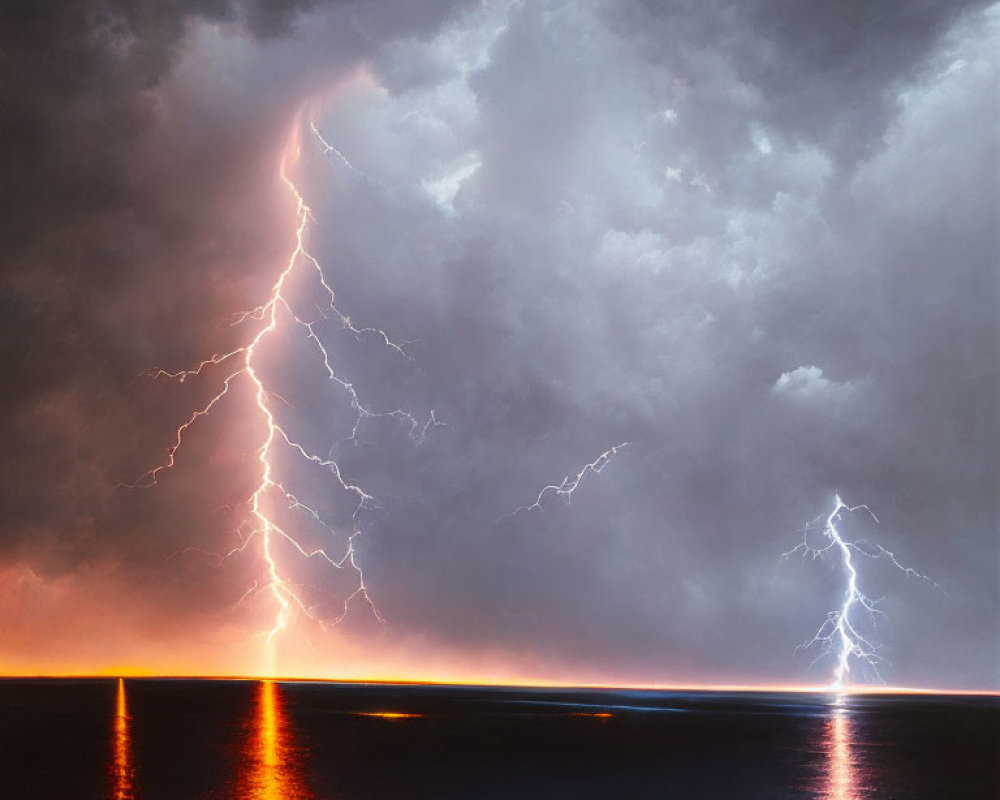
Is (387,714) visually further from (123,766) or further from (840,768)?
(840,768)

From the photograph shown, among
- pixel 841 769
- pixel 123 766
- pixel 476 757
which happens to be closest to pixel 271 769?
pixel 123 766

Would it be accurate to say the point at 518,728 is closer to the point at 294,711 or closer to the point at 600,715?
the point at 600,715

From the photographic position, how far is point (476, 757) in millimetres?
21297

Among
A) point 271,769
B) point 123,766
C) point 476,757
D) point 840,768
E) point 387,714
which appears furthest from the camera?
point 387,714

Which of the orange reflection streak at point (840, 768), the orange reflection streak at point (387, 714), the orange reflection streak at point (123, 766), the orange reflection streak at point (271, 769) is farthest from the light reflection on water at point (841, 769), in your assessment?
the orange reflection streak at point (387, 714)

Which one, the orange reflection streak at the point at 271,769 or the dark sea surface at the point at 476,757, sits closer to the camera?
the orange reflection streak at the point at 271,769

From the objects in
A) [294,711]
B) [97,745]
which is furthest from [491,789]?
[294,711]

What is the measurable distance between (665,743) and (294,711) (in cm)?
1810

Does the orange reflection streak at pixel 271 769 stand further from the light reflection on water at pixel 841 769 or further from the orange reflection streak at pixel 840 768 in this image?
the orange reflection streak at pixel 840 768

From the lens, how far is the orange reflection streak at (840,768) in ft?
53.9

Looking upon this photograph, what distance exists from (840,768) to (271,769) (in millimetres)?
12475

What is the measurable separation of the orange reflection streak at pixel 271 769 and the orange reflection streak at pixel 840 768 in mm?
9447

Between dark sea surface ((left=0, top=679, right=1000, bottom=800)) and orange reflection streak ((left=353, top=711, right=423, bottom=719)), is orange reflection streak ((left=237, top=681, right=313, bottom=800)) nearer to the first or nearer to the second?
dark sea surface ((left=0, top=679, right=1000, bottom=800))

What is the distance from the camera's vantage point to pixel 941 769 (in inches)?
827
